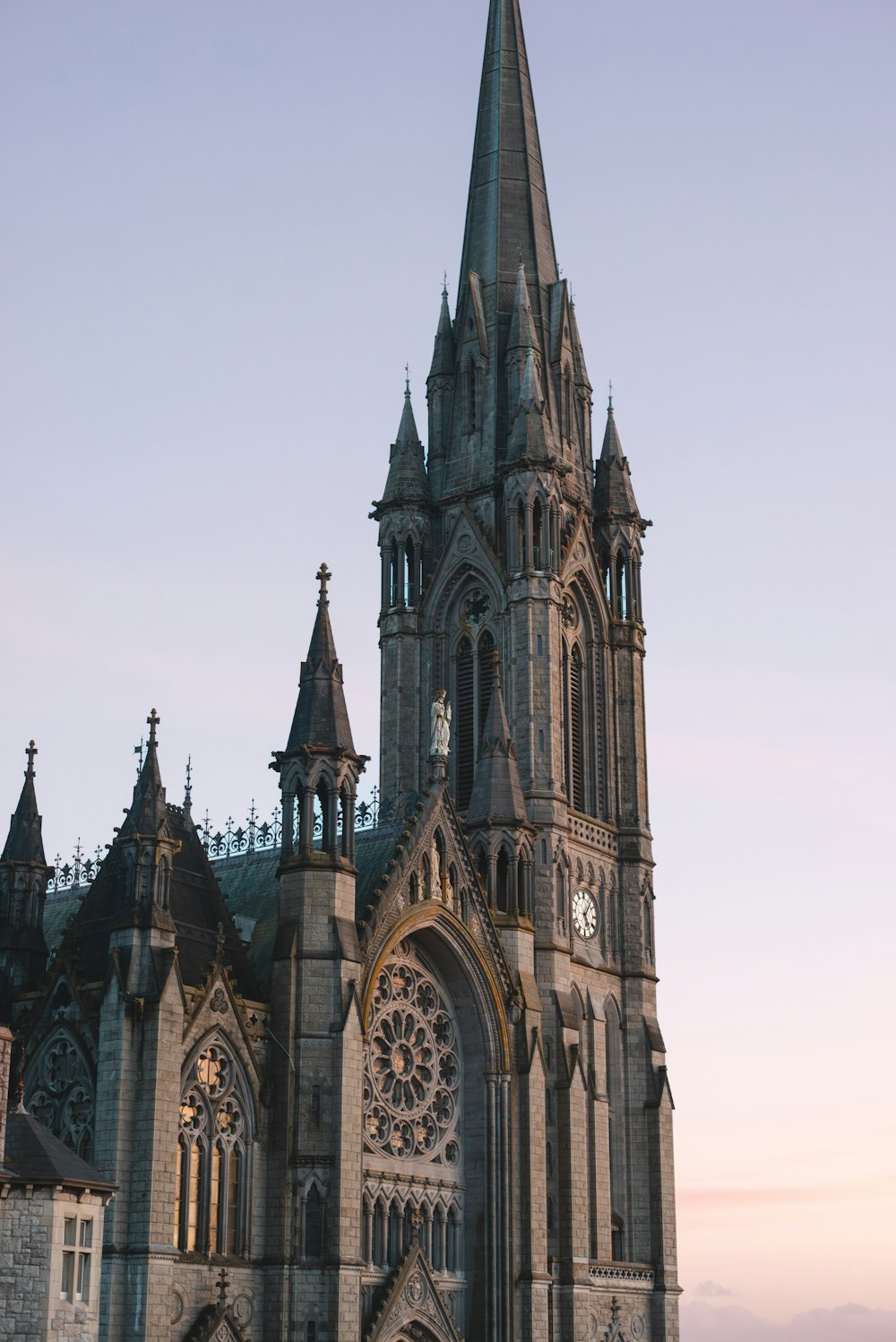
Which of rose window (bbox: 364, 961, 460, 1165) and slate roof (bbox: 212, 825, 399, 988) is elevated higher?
slate roof (bbox: 212, 825, 399, 988)

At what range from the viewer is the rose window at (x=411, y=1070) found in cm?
5647

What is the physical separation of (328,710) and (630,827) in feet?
62.4

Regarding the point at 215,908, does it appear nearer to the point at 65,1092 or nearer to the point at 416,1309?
the point at 65,1092

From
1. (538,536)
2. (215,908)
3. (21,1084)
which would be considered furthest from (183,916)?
(538,536)

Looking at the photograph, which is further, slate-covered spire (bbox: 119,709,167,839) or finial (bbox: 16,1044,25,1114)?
slate-covered spire (bbox: 119,709,167,839)

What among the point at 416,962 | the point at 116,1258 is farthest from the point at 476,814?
the point at 116,1258

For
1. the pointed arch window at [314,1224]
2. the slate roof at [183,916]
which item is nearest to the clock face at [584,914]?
the slate roof at [183,916]

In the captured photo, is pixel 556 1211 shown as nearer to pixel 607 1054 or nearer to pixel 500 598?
pixel 607 1054

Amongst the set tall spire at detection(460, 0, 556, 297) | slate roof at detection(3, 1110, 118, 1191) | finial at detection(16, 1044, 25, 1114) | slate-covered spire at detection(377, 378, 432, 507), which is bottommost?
slate roof at detection(3, 1110, 118, 1191)

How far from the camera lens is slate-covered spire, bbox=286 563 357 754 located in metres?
55.8

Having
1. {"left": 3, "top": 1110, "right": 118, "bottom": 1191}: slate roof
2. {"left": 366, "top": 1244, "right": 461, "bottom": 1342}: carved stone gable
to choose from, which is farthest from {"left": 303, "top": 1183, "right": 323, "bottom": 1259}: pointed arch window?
{"left": 3, "top": 1110, "right": 118, "bottom": 1191}: slate roof

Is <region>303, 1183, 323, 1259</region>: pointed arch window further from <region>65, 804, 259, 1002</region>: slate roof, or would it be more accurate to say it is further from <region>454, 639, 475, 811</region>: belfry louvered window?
<region>454, 639, 475, 811</region>: belfry louvered window

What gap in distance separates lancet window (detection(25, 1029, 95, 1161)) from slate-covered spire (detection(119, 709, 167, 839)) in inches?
221

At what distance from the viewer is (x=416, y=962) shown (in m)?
59.5
